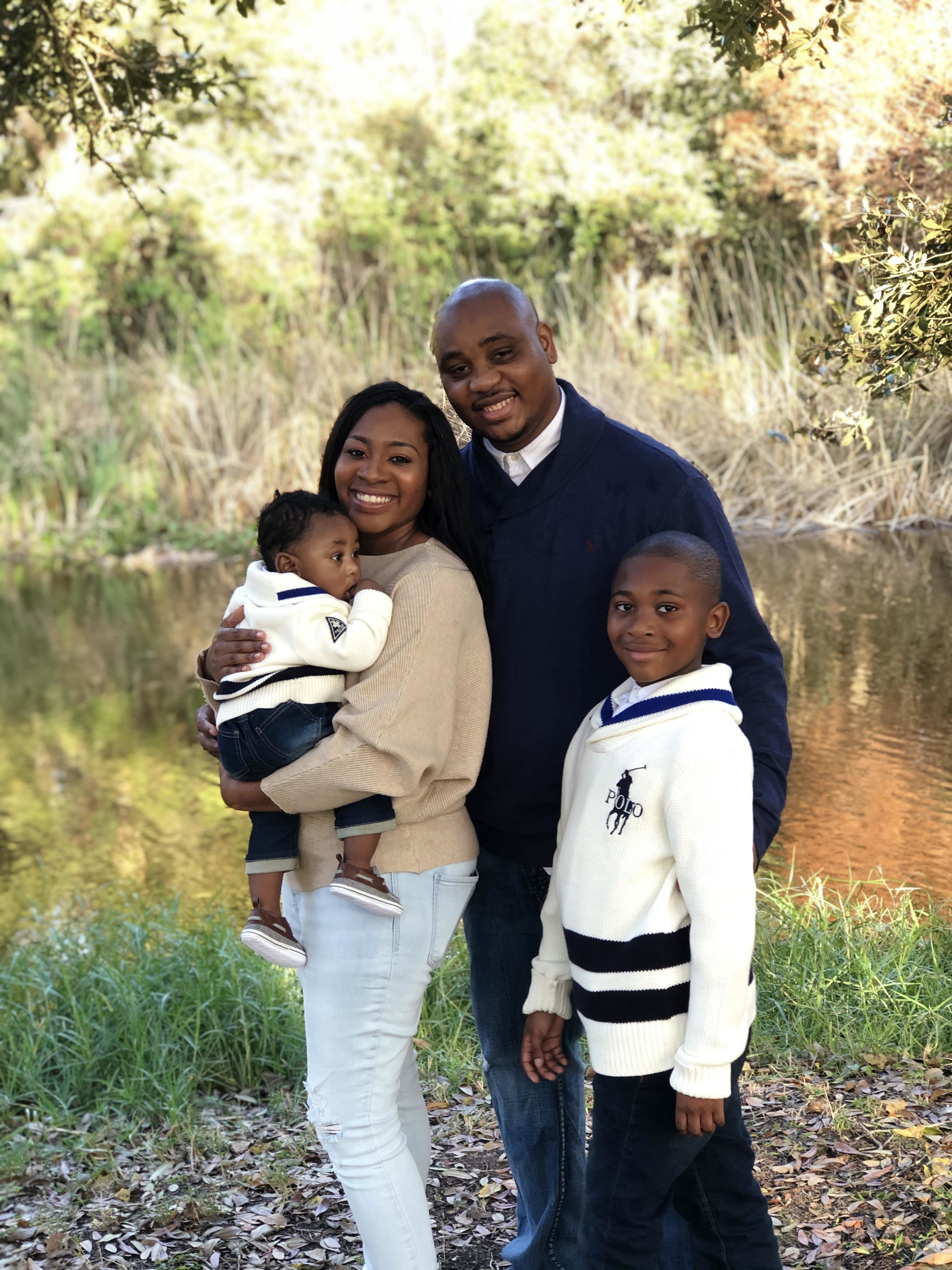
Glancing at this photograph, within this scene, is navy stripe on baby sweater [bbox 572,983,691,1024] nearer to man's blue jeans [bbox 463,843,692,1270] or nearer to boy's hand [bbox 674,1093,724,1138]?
boy's hand [bbox 674,1093,724,1138]

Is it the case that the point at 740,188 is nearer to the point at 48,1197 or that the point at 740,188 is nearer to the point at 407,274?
the point at 407,274

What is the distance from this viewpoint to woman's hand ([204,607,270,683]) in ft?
6.88

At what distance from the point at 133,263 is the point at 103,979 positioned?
14.2 metres

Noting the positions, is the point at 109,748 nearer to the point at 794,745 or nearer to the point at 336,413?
the point at 794,745

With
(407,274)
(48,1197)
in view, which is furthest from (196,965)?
(407,274)

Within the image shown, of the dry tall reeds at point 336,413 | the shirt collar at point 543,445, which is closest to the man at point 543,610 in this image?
the shirt collar at point 543,445

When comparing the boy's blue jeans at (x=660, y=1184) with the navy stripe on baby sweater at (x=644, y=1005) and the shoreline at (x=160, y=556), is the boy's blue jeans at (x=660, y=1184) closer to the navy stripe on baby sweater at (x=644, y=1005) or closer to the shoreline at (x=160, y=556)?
the navy stripe on baby sweater at (x=644, y=1005)

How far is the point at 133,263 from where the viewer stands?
16.4 meters

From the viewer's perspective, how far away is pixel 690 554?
1.92 metres

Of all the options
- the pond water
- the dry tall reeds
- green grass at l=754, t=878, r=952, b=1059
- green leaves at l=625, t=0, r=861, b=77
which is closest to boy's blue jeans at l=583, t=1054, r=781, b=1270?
green grass at l=754, t=878, r=952, b=1059

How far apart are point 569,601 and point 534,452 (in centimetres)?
28

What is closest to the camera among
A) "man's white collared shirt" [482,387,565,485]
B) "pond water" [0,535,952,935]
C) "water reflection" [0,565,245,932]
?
"man's white collared shirt" [482,387,565,485]

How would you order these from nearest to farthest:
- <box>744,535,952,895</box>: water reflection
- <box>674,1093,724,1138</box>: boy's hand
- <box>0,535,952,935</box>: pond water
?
1. <box>674,1093,724,1138</box>: boy's hand
2. <box>744,535,952,895</box>: water reflection
3. <box>0,535,952,935</box>: pond water

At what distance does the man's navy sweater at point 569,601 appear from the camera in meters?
2.13
